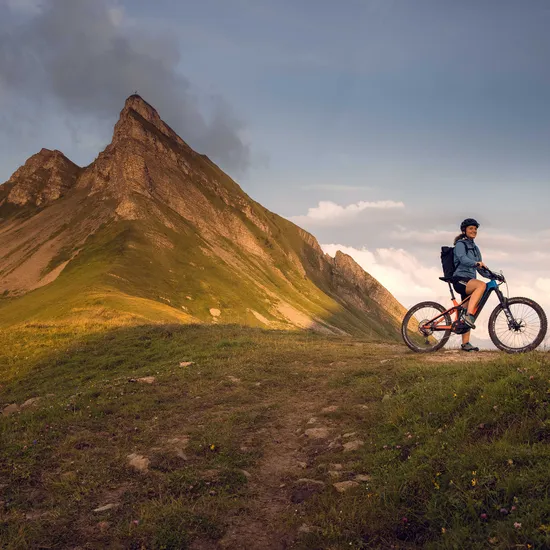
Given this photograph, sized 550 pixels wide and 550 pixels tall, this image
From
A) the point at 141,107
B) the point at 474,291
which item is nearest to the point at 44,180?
the point at 141,107

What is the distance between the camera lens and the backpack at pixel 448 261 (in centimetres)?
1347

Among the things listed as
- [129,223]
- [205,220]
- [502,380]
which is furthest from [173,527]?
[205,220]

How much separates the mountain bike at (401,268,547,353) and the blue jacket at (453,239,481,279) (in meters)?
0.31

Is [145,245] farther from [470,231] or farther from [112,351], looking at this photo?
[470,231]

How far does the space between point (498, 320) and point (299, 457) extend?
778cm

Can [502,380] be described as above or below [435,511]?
above

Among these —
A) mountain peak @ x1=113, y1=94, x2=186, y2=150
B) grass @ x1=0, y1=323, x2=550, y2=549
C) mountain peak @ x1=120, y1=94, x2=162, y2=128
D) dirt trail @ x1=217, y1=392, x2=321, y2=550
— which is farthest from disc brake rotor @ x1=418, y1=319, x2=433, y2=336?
mountain peak @ x1=120, y1=94, x2=162, y2=128

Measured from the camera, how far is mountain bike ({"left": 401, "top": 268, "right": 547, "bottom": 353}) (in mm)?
11781

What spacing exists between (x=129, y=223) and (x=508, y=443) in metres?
121

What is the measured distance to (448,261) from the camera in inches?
533

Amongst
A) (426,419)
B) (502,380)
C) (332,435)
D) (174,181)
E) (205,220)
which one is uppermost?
(174,181)

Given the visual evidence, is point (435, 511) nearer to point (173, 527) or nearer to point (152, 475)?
point (173, 527)

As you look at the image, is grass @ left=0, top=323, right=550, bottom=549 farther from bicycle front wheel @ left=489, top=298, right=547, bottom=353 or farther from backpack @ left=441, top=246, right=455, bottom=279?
backpack @ left=441, top=246, right=455, bottom=279

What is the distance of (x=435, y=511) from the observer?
5.41 metres
